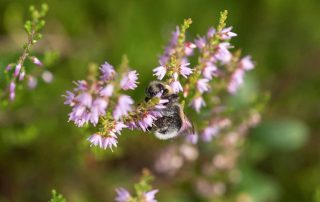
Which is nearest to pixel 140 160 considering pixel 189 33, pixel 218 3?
pixel 189 33

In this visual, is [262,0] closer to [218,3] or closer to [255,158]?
[218,3]

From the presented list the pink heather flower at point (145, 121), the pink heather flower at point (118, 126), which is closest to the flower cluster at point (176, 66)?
the pink heather flower at point (145, 121)

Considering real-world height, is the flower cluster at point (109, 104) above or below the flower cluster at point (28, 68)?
below

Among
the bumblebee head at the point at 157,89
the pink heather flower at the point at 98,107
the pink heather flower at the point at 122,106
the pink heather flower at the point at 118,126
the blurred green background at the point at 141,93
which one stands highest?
the blurred green background at the point at 141,93

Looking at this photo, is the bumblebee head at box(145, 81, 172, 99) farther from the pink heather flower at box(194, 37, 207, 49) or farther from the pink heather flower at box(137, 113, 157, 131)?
the pink heather flower at box(194, 37, 207, 49)

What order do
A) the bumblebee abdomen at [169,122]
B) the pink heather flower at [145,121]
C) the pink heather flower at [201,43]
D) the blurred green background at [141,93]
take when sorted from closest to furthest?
the pink heather flower at [145,121], the bumblebee abdomen at [169,122], the pink heather flower at [201,43], the blurred green background at [141,93]

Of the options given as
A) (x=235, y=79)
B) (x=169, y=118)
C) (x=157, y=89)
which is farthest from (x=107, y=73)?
(x=235, y=79)

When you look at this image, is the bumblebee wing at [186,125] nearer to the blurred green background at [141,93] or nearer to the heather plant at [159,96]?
the heather plant at [159,96]

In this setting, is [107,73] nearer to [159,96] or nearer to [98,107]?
[98,107]

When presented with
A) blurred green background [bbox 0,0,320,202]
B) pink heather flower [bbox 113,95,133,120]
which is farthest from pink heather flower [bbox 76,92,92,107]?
blurred green background [bbox 0,0,320,202]
